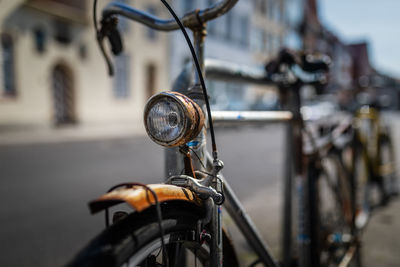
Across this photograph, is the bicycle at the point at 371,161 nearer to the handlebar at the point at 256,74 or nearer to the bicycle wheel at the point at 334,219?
the bicycle wheel at the point at 334,219

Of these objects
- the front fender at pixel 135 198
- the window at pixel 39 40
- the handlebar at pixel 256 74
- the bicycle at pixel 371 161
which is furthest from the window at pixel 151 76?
the front fender at pixel 135 198

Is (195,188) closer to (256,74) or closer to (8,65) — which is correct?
(256,74)

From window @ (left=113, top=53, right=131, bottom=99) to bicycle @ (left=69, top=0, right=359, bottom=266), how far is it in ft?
51.4

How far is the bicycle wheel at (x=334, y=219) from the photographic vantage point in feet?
6.61

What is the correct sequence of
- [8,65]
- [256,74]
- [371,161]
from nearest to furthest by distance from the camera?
[256,74] → [371,161] → [8,65]

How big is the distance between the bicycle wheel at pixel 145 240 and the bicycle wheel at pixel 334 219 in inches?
48.0

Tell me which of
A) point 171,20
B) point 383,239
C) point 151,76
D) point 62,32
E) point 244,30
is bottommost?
point 383,239

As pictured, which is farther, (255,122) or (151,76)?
(151,76)

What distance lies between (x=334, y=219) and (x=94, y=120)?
14.3 m

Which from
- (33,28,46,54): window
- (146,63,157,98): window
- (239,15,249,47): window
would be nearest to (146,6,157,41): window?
(146,63,157,98): window

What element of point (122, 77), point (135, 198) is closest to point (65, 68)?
point (122, 77)

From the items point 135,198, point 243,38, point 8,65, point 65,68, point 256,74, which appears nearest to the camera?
point 135,198

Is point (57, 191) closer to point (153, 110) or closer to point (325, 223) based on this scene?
point (325, 223)

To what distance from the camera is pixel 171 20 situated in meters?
1.22
